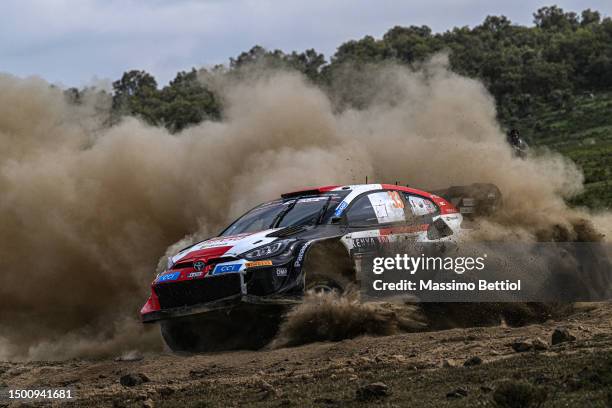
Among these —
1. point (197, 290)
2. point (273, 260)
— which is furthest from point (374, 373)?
point (197, 290)

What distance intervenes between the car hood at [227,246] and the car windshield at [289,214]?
0.35 m

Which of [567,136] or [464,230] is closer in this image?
[464,230]

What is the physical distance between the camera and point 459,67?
6022 centimetres

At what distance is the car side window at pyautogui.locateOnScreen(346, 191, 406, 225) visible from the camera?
1172cm

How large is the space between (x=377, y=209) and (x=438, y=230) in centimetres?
108

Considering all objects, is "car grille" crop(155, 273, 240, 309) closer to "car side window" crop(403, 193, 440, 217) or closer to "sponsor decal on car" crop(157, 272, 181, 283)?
"sponsor decal on car" crop(157, 272, 181, 283)

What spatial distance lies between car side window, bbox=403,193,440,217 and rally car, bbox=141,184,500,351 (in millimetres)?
18

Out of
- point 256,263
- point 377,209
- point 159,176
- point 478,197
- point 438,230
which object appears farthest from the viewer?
point 159,176

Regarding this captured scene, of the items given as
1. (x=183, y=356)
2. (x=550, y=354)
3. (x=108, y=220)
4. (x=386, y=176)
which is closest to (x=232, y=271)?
(x=183, y=356)

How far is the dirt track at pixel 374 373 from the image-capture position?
723 centimetres

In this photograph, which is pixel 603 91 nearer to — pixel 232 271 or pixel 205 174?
pixel 205 174

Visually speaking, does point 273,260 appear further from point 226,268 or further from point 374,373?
point 374,373

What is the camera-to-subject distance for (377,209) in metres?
12.0

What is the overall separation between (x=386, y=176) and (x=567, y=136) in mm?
32892
